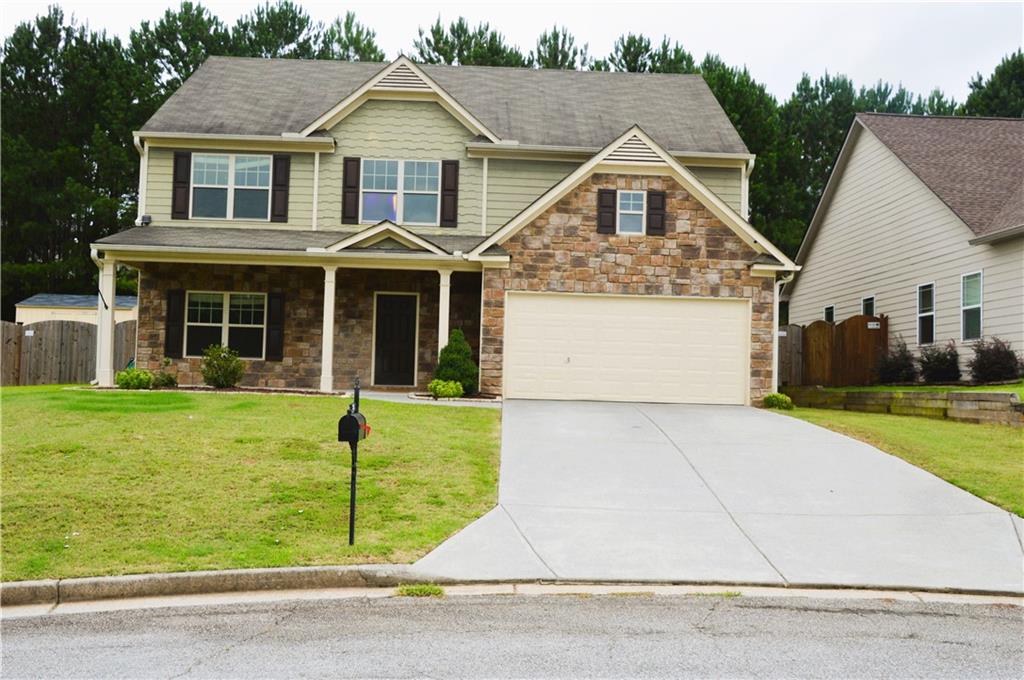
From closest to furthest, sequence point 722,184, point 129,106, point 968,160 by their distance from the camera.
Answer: point 722,184 → point 968,160 → point 129,106

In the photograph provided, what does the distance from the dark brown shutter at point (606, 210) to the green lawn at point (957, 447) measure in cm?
492

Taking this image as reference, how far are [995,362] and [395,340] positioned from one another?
11677 millimetres

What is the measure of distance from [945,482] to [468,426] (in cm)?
636

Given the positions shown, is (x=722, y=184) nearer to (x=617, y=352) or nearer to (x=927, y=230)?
(x=927, y=230)

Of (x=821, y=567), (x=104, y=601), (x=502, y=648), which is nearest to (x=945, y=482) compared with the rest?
(x=821, y=567)

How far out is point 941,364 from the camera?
18.6 metres

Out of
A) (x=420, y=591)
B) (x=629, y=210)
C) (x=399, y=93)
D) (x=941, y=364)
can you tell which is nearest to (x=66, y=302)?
(x=399, y=93)

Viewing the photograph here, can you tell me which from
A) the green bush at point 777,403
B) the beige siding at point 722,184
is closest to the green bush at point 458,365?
the green bush at point 777,403

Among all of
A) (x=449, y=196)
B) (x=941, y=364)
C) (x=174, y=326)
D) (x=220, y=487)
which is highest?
(x=449, y=196)

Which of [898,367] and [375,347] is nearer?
[375,347]

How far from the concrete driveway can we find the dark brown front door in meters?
6.23

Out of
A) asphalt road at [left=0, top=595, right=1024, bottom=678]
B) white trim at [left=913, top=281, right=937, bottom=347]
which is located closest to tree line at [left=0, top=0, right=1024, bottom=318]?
white trim at [left=913, top=281, right=937, bottom=347]

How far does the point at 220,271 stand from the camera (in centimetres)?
1916

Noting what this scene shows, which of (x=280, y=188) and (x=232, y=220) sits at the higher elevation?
(x=280, y=188)
